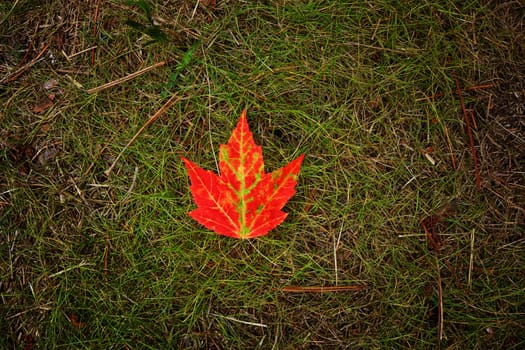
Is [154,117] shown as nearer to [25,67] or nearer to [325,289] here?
[25,67]

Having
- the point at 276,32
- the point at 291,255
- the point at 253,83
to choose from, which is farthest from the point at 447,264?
the point at 276,32

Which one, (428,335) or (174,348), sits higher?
(428,335)

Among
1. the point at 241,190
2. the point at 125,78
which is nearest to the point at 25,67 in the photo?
the point at 125,78

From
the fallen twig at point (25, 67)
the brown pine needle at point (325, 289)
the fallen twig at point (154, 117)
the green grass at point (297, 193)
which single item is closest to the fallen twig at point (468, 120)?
the green grass at point (297, 193)

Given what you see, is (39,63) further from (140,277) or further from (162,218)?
(140,277)

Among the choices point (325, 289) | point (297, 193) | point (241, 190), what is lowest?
point (325, 289)

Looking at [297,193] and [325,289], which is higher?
[297,193]

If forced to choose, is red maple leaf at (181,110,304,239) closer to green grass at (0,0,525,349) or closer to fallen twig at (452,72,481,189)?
green grass at (0,0,525,349)

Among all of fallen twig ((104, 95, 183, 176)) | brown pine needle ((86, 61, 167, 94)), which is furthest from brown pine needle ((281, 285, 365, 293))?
brown pine needle ((86, 61, 167, 94))

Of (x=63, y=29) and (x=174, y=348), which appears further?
(x=63, y=29)
